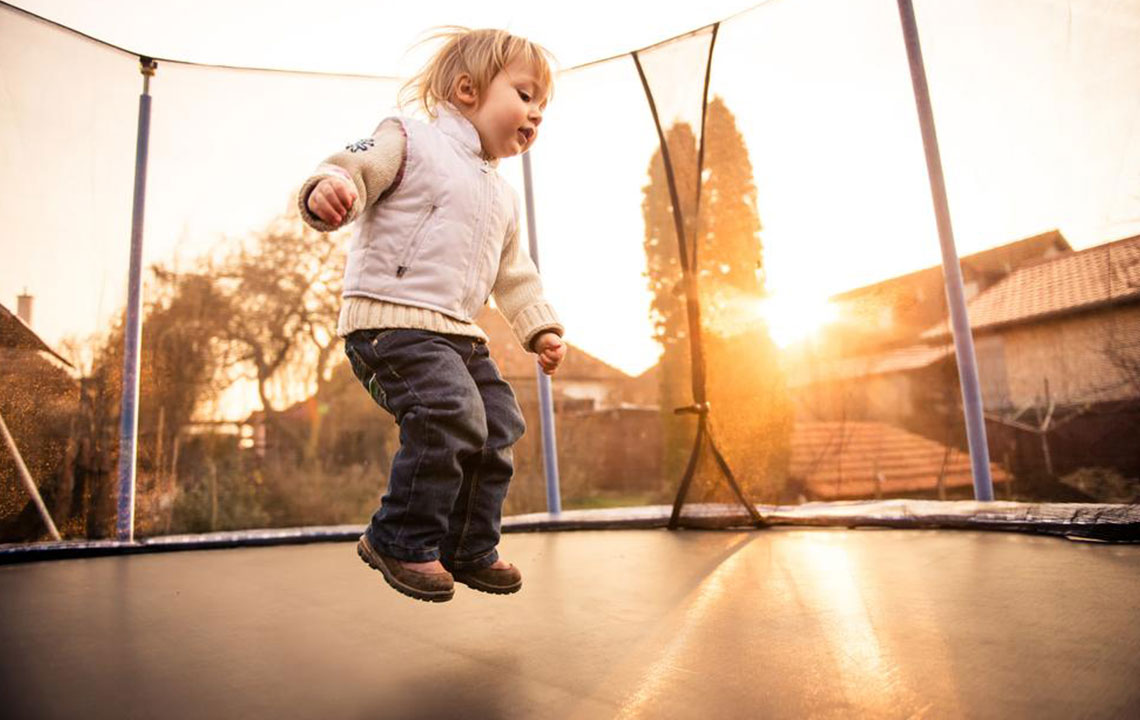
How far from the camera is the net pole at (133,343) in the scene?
6.35ft

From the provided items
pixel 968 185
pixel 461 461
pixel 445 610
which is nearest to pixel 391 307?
pixel 461 461

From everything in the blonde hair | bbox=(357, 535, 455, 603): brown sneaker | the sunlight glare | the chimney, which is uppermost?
the blonde hair

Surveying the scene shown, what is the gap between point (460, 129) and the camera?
1.00m

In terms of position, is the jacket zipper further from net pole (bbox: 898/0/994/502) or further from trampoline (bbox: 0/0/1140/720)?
net pole (bbox: 898/0/994/502)

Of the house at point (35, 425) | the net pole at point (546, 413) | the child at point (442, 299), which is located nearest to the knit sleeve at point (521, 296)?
the child at point (442, 299)

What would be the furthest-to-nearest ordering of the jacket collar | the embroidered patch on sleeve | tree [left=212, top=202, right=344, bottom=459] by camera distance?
tree [left=212, top=202, right=344, bottom=459] → the jacket collar → the embroidered patch on sleeve

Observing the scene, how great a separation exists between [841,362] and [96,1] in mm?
2325

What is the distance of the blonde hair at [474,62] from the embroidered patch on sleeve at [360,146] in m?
0.19

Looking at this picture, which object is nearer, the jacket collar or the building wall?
the jacket collar

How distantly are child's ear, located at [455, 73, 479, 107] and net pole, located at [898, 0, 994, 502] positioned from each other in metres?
1.27

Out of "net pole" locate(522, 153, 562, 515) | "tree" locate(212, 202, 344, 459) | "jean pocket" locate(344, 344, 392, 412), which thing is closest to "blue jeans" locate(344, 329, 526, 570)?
"jean pocket" locate(344, 344, 392, 412)

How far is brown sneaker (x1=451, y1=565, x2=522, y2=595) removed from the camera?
0.90 metres

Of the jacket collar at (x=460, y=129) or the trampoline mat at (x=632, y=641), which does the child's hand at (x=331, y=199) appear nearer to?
the jacket collar at (x=460, y=129)

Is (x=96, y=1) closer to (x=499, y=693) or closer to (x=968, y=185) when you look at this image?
(x=499, y=693)
